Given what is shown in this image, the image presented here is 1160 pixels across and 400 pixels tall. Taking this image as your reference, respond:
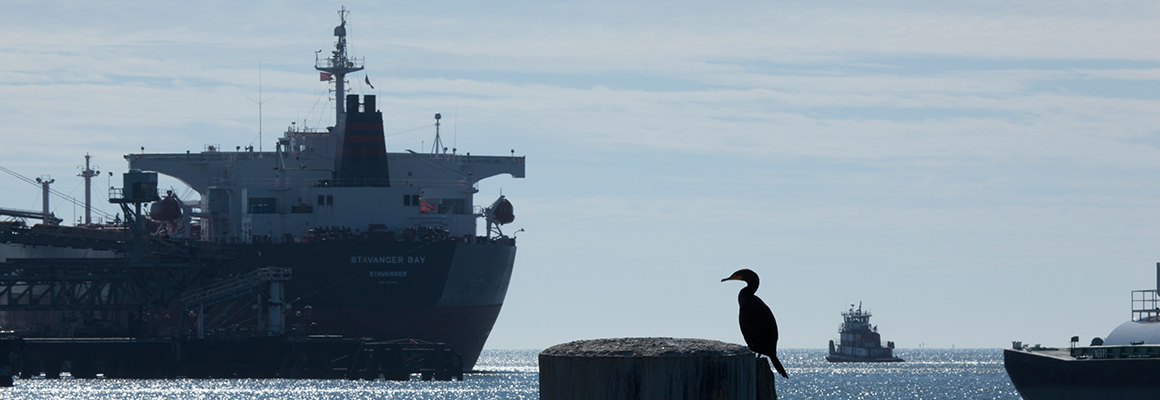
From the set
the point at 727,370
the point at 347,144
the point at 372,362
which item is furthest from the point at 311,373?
the point at 727,370

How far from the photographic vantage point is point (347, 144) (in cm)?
8962

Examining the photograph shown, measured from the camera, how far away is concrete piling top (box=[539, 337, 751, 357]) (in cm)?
724

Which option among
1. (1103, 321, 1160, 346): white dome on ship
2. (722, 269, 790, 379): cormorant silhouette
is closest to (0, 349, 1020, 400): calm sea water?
(1103, 321, 1160, 346): white dome on ship

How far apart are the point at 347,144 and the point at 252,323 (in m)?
12.1

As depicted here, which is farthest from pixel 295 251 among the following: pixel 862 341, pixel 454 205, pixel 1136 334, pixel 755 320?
pixel 862 341

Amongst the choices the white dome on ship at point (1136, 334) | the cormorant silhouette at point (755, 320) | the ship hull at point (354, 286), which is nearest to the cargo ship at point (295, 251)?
the ship hull at point (354, 286)

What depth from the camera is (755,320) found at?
838 centimetres

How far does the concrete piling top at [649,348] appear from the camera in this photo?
7.24m

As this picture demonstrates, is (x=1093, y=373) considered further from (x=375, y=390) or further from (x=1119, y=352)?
(x=375, y=390)

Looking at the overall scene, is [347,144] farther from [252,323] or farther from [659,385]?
[659,385]

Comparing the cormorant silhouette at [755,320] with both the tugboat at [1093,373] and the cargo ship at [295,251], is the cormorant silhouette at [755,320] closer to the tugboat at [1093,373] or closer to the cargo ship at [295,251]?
the tugboat at [1093,373]

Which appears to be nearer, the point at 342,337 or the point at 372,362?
the point at 372,362

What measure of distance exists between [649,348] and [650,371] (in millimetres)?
180

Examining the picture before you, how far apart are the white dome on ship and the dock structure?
171ft
